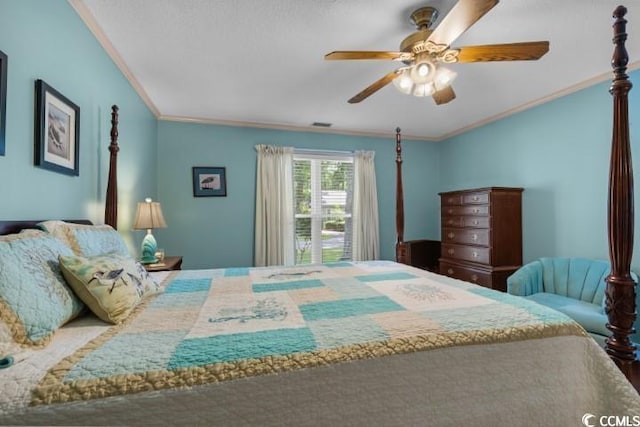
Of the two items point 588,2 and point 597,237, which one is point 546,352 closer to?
point 588,2

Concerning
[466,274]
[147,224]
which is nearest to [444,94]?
[466,274]

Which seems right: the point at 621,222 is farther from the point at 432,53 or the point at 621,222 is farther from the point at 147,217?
the point at 147,217

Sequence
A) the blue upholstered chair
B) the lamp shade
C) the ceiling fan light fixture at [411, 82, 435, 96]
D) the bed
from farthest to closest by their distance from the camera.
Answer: the lamp shade < the blue upholstered chair < the ceiling fan light fixture at [411, 82, 435, 96] < the bed

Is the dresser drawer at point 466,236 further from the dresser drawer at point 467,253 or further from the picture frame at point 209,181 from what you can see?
the picture frame at point 209,181

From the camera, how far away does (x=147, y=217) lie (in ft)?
8.51

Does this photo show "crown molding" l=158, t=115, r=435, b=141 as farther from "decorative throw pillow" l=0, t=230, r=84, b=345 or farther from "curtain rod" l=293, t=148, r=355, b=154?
"decorative throw pillow" l=0, t=230, r=84, b=345

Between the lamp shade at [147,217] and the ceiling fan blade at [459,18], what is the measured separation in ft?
8.23

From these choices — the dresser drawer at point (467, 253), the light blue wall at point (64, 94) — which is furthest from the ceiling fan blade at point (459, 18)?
the dresser drawer at point (467, 253)

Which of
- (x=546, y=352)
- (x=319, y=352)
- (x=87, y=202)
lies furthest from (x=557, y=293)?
(x=87, y=202)

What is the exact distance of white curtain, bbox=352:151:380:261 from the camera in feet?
14.4

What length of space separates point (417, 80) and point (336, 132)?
8.41 ft

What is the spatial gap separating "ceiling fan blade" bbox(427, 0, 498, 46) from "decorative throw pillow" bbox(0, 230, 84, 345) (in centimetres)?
193

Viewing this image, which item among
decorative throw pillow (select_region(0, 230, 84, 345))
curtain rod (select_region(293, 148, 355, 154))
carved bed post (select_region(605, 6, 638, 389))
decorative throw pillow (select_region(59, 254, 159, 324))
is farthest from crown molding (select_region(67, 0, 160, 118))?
carved bed post (select_region(605, 6, 638, 389))

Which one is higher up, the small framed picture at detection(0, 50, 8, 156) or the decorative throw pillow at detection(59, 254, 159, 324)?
the small framed picture at detection(0, 50, 8, 156)
